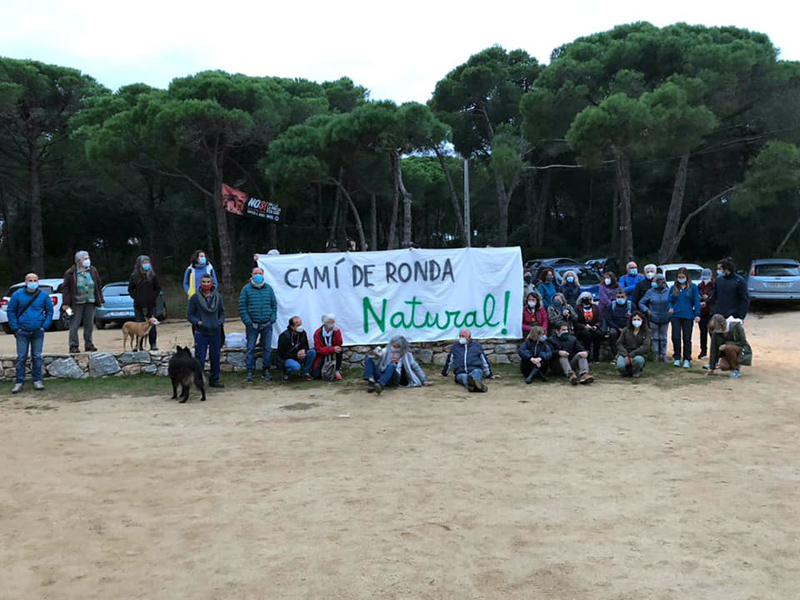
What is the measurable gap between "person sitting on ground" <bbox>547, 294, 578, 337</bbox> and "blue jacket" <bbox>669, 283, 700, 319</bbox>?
1603mm

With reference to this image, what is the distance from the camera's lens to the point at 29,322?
26.7 ft

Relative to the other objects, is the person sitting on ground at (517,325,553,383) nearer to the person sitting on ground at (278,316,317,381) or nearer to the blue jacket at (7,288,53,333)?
the person sitting on ground at (278,316,317,381)

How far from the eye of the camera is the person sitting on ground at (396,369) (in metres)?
8.30

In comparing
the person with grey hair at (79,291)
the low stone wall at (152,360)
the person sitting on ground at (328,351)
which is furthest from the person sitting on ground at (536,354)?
the person with grey hair at (79,291)

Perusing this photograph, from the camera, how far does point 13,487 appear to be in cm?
455

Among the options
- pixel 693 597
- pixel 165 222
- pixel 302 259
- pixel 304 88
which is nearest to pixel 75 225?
pixel 165 222

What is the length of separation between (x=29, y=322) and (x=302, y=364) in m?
3.73

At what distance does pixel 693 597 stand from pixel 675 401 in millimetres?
4668

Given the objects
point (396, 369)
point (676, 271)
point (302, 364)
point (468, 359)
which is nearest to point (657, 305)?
point (468, 359)

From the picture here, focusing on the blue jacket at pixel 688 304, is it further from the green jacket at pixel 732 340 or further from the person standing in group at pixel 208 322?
the person standing in group at pixel 208 322

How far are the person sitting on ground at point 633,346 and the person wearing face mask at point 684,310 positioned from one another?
0.70 meters

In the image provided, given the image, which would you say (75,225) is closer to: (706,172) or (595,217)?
(595,217)

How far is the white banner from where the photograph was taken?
9.57 m

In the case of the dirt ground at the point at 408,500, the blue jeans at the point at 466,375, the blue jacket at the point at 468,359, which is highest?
the blue jacket at the point at 468,359
